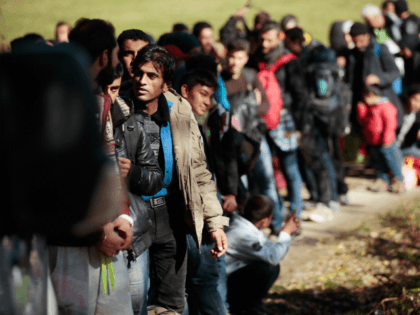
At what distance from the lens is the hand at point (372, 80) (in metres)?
6.84

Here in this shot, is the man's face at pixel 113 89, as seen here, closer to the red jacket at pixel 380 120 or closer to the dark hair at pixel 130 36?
the dark hair at pixel 130 36

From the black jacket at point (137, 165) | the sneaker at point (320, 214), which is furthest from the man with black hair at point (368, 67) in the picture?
the black jacket at point (137, 165)

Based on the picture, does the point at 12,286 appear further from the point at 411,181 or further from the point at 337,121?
the point at 411,181

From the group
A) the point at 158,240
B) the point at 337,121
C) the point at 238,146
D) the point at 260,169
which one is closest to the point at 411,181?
the point at 337,121

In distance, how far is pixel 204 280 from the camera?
3.06 m

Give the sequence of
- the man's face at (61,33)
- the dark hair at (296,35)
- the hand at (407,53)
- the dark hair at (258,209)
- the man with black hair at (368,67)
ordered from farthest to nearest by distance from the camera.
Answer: the hand at (407,53) < the man with black hair at (368,67) < the man's face at (61,33) < the dark hair at (296,35) < the dark hair at (258,209)

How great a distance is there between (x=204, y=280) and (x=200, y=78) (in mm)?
1265

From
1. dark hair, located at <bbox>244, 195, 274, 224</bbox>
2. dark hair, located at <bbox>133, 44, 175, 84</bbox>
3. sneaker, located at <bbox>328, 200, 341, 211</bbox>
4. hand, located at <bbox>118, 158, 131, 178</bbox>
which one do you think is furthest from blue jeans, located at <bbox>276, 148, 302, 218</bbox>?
hand, located at <bbox>118, 158, 131, 178</bbox>

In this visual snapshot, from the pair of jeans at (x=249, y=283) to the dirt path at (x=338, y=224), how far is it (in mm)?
751

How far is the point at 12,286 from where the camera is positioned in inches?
55.2

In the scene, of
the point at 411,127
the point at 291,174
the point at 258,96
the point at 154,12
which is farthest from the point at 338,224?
the point at 154,12

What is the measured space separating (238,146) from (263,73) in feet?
5.04

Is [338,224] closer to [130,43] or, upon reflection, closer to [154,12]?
[130,43]

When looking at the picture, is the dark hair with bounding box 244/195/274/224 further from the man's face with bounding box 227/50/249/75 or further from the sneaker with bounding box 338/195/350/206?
the sneaker with bounding box 338/195/350/206
